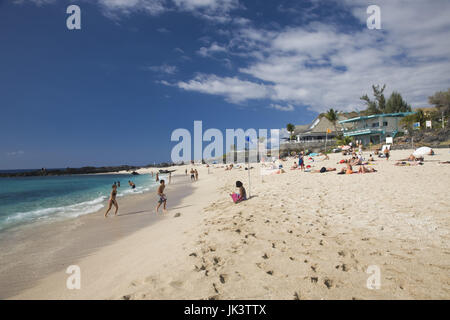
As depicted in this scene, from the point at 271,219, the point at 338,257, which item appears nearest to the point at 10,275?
the point at 271,219

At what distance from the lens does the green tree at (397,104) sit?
52.8 meters

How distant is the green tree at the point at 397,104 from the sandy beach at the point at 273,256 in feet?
197

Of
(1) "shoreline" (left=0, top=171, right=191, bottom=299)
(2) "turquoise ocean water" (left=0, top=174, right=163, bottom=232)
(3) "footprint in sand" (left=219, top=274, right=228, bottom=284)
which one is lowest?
(2) "turquoise ocean water" (left=0, top=174, right=163, bottom=232)

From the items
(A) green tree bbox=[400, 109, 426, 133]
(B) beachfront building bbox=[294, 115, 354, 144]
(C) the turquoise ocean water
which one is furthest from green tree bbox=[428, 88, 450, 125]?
(C) the turquoise ocean water

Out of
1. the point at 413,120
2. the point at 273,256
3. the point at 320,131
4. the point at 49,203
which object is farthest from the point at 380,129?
the point at 49,203

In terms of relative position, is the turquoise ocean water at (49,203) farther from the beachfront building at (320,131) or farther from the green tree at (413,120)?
the green tree at (413,120)

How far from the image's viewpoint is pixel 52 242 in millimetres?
6668

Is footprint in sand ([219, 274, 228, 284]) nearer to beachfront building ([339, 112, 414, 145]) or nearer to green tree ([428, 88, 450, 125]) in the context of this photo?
beachfront building ([339, 112, 414, 145])

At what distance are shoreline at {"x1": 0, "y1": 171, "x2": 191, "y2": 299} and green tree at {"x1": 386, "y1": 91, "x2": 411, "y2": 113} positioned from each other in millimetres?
66280

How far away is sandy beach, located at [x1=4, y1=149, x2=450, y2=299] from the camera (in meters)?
2.89

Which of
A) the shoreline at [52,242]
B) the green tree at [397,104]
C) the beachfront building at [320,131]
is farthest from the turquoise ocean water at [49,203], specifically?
the green tree at [397,104]

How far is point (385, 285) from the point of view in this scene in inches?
111

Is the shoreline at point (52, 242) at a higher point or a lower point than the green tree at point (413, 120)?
lower
